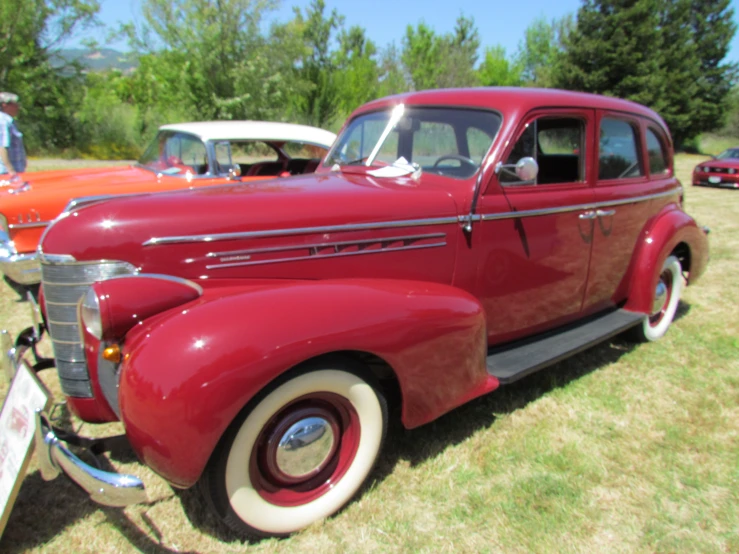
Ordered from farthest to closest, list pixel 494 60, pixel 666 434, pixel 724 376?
pixel 494 60, pixel 724 376, pixel 666 434

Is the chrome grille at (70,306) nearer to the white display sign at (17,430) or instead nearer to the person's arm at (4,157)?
the white display sign at (17,430)

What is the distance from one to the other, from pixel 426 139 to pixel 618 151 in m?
1.36

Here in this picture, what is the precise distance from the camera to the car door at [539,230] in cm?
290

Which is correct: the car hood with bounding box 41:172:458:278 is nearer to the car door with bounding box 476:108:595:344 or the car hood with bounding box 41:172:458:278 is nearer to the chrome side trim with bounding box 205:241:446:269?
the chrome side trim with bounding box 205:241:446:269

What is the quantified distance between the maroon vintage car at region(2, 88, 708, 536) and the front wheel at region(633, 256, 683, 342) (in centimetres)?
63

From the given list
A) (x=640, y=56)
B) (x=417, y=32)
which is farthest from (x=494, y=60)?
(x=640, y=56)

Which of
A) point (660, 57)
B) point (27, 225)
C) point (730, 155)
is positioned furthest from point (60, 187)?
point (660, 57)

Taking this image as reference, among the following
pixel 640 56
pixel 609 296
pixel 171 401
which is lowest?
pixel 609 296

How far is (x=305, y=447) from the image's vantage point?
84.8 inches

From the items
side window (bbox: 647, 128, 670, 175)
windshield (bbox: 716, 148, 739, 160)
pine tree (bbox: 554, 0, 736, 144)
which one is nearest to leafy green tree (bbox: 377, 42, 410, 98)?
pine tree (bbox: 554, 0, 736, 144)

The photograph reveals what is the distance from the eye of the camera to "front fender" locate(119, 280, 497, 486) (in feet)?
5.80

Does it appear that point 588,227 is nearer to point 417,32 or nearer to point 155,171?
point 155,171

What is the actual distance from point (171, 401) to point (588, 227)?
2638 millimetres

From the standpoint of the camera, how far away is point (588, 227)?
130 inches
